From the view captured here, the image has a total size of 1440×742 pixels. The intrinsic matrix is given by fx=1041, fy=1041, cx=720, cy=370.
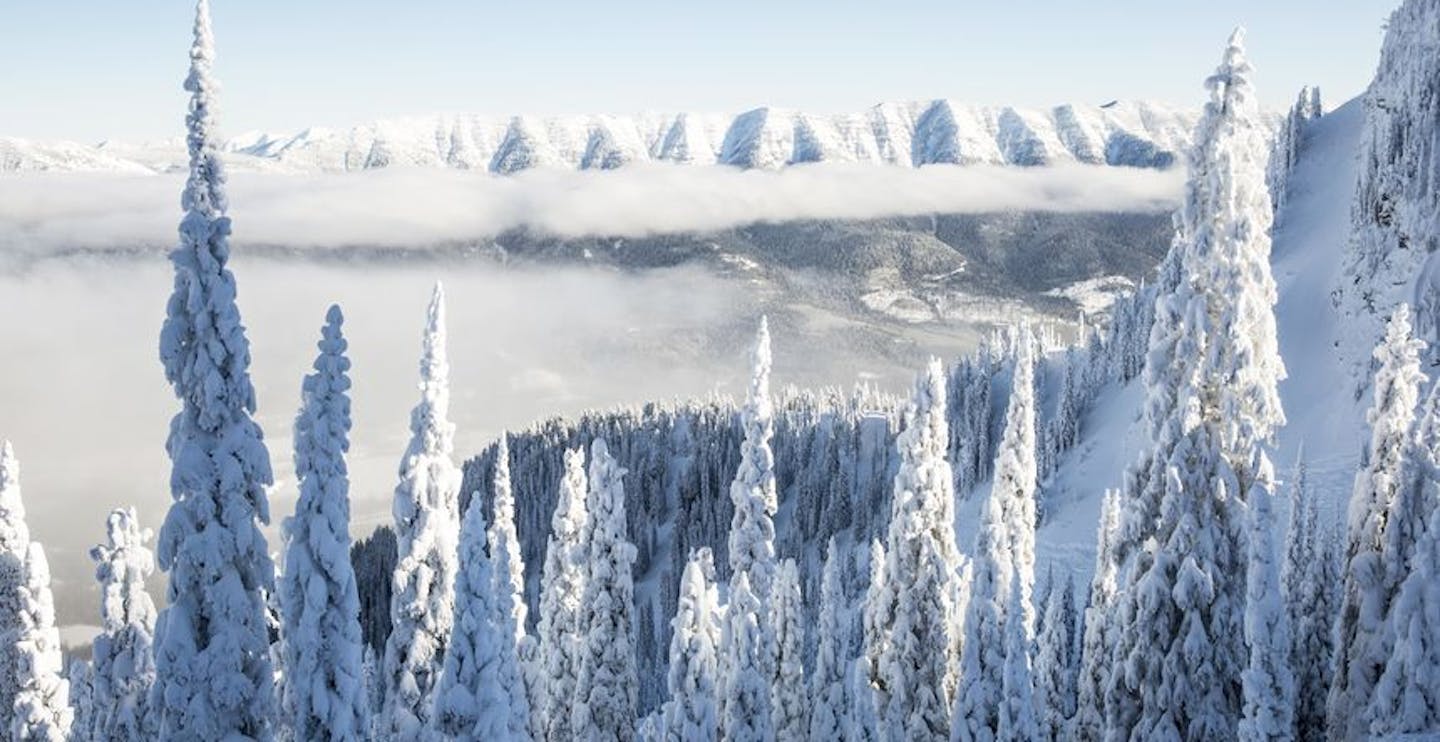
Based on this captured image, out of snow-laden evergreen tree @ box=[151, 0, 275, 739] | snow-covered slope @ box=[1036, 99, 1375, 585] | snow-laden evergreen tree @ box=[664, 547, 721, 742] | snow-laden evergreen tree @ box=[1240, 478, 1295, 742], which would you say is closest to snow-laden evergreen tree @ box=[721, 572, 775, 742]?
snow-laden evergreen tree @ box=[664, 547, 721, 742]

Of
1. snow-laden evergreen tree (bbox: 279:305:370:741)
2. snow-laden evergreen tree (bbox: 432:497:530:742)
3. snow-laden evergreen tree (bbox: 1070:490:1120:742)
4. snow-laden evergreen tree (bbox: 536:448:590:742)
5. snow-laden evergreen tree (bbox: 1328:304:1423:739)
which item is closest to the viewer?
snow-laden evergreen tree (bbox: 279:305:370:741)

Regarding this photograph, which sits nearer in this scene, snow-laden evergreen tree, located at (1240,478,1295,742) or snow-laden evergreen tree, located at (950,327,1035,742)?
snow-laden evergreen tree, located at (1240,478,1295,742)

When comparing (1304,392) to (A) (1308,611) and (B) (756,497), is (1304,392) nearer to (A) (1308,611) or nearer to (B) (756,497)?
(A) (1308,611)

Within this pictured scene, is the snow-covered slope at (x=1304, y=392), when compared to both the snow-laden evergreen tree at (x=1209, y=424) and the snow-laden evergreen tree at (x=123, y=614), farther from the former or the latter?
the snow-laden evergreen tree at (x=123, y=614)

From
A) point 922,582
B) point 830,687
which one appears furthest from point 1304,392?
point 922,582

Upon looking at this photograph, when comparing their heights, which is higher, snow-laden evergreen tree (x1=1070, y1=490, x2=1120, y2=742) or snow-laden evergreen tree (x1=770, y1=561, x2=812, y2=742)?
snow-laden evergreen tree (x1=1070, y1=490, x2=1120, y2=742)

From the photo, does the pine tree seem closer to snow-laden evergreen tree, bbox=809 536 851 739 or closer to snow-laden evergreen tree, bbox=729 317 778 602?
snow-laden evergreen tree, bbox=809 536 851 739

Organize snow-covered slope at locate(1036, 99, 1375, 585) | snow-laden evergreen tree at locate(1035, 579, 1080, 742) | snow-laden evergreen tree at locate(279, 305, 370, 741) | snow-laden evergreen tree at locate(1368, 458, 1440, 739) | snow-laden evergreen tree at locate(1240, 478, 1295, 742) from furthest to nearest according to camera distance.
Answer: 1. snow-covered slope at locate(1036, 99, 1375, 585)
2. snow-laden evergreen tree at locate(1035, 579, 1080, 742)
3. snow-laden evergreen tree at locate(1368, 458, 1440, 739)
4. snow-laden evergreen tree at locate(1240, 478, 1295, 742)
5. snow-laden evergreen tree at locate(279, 305, 370, 741)
